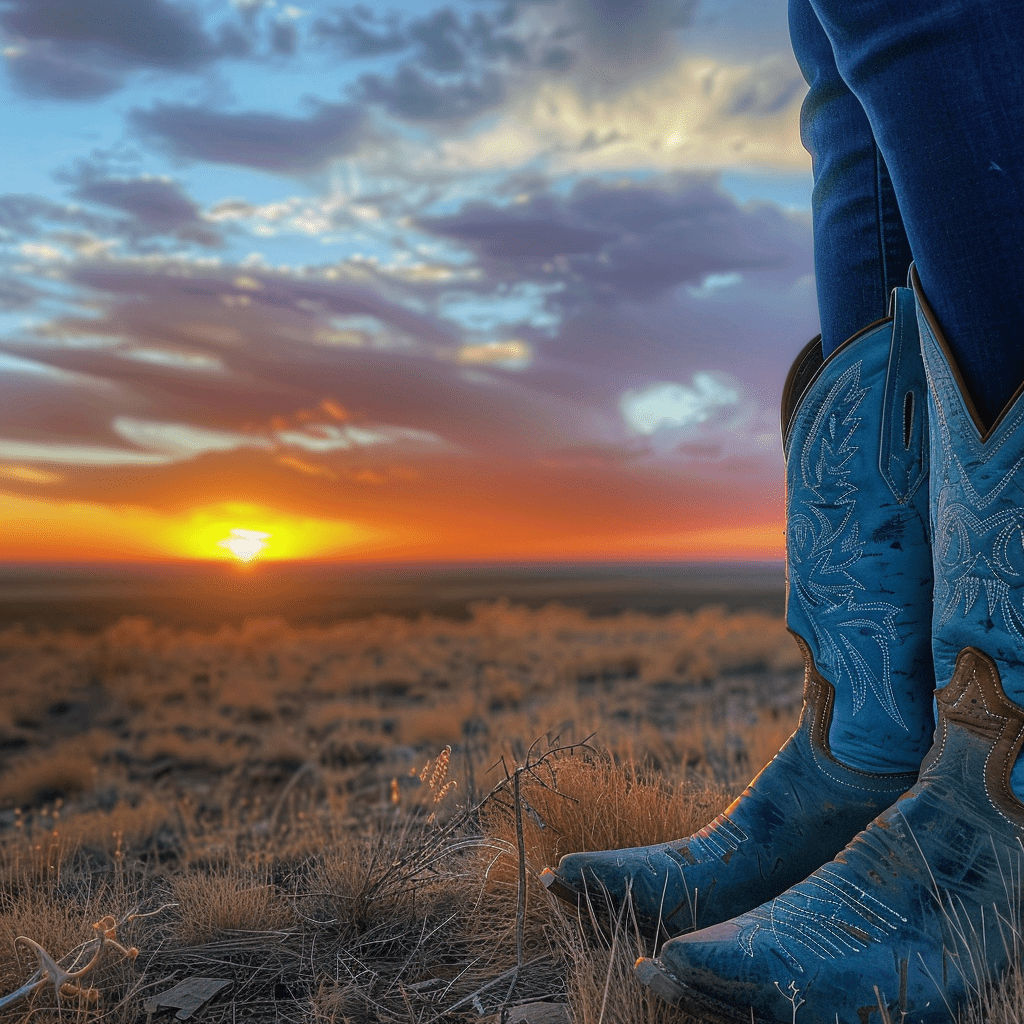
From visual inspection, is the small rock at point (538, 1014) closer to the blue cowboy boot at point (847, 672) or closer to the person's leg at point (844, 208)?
the blue cowboy boot at point (847, 672)

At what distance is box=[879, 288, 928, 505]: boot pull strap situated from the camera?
1.42m

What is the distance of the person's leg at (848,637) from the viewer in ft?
4.59

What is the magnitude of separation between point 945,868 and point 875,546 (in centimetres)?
54

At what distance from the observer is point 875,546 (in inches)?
56.4

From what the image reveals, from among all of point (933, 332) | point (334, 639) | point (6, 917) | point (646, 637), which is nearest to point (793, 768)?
point (933, 332)

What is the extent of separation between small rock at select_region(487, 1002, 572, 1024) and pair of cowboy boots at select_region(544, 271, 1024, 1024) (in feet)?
0.54

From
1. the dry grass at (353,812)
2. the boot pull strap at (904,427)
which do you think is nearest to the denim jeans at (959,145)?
the boot pull strap at (904,427)

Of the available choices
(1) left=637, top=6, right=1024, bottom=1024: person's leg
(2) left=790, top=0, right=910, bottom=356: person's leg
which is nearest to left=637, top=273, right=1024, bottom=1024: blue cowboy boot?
(1) left=637, top=6, right=1024, bottom=1024: person's leg

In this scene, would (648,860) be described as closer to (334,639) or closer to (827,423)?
(827,423)

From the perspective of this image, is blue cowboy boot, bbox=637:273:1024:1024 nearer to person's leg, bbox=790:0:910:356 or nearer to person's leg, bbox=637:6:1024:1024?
person's leg, bbox=637:6:1024:1024

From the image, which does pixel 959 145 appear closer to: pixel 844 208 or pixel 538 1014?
pixel 844 208

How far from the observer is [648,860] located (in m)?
1.40

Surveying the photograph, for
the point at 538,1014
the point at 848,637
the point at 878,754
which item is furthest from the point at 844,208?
the point at 538,1014

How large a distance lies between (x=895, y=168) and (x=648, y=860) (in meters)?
1.16
